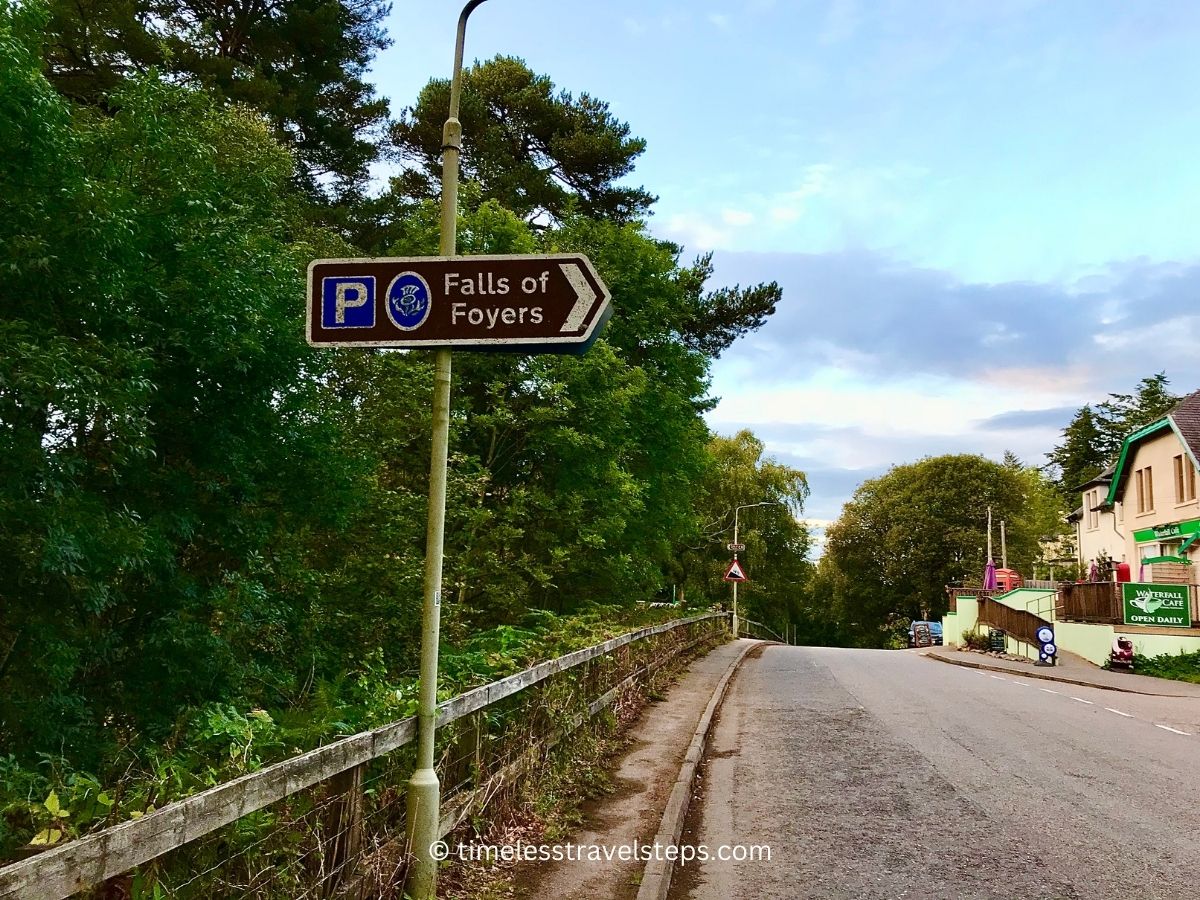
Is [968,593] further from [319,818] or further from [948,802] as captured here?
[319,818]

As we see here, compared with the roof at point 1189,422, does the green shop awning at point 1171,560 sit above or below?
below

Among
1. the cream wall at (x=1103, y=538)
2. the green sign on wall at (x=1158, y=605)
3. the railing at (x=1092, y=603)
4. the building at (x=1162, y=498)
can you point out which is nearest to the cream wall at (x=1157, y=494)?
the building at (x=1162, y=498)

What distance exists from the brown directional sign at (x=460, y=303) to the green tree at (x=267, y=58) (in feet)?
49.0

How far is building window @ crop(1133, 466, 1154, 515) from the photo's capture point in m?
32.5

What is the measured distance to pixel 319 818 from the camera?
3.64 meters

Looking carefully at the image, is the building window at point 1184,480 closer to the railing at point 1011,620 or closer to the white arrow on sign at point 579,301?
the railing at point 1011,620

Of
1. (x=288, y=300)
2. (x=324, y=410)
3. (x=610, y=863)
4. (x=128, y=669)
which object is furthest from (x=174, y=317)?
(x=610, y=863)

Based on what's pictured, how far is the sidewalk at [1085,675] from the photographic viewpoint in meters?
18.2

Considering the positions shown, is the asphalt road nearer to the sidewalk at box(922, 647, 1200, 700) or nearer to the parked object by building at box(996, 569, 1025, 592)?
the sidewalk at box(922, 647, 1200, 700)

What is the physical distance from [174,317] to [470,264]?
313 inches

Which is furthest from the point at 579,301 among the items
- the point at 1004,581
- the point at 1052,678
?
the point at 1004,581

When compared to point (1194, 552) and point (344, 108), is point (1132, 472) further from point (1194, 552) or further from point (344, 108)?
point (344, 108)

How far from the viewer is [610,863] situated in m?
5.32

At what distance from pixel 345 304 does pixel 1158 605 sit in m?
25.6
